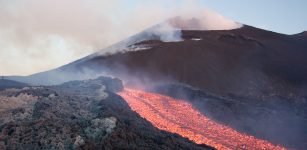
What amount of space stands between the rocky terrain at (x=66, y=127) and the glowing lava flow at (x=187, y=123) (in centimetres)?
446

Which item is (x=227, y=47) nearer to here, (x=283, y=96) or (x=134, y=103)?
(x=283, y=96)

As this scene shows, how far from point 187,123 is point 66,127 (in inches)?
529

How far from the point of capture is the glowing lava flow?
74.9 feet

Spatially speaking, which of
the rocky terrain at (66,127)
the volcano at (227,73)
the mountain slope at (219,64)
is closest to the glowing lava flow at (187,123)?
the volcano at (227,73)

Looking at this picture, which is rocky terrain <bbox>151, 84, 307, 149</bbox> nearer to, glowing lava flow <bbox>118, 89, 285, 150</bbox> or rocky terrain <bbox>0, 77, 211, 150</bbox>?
glowing lava flow <bbox>118, 89, 285, 150</bbox>

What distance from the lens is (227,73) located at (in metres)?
41.8

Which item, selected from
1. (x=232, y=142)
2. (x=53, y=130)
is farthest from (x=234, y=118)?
(x=53, y=130)

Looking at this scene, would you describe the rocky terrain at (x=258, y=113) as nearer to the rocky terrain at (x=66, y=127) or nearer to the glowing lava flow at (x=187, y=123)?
the glowing lava flow at (x=187, y=123)

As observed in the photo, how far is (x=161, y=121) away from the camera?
82.0 ft

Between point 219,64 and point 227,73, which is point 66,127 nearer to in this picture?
point 227,73

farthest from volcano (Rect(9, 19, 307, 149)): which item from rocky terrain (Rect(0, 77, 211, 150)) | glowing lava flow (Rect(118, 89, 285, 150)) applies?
rocky terrain (Rect(0, 77, 211, 150))

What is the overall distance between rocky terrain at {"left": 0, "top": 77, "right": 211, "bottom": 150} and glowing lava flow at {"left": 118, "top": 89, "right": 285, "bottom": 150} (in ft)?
14.6

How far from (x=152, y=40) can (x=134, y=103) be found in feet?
81.0

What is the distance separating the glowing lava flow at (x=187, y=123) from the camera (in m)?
22.8
